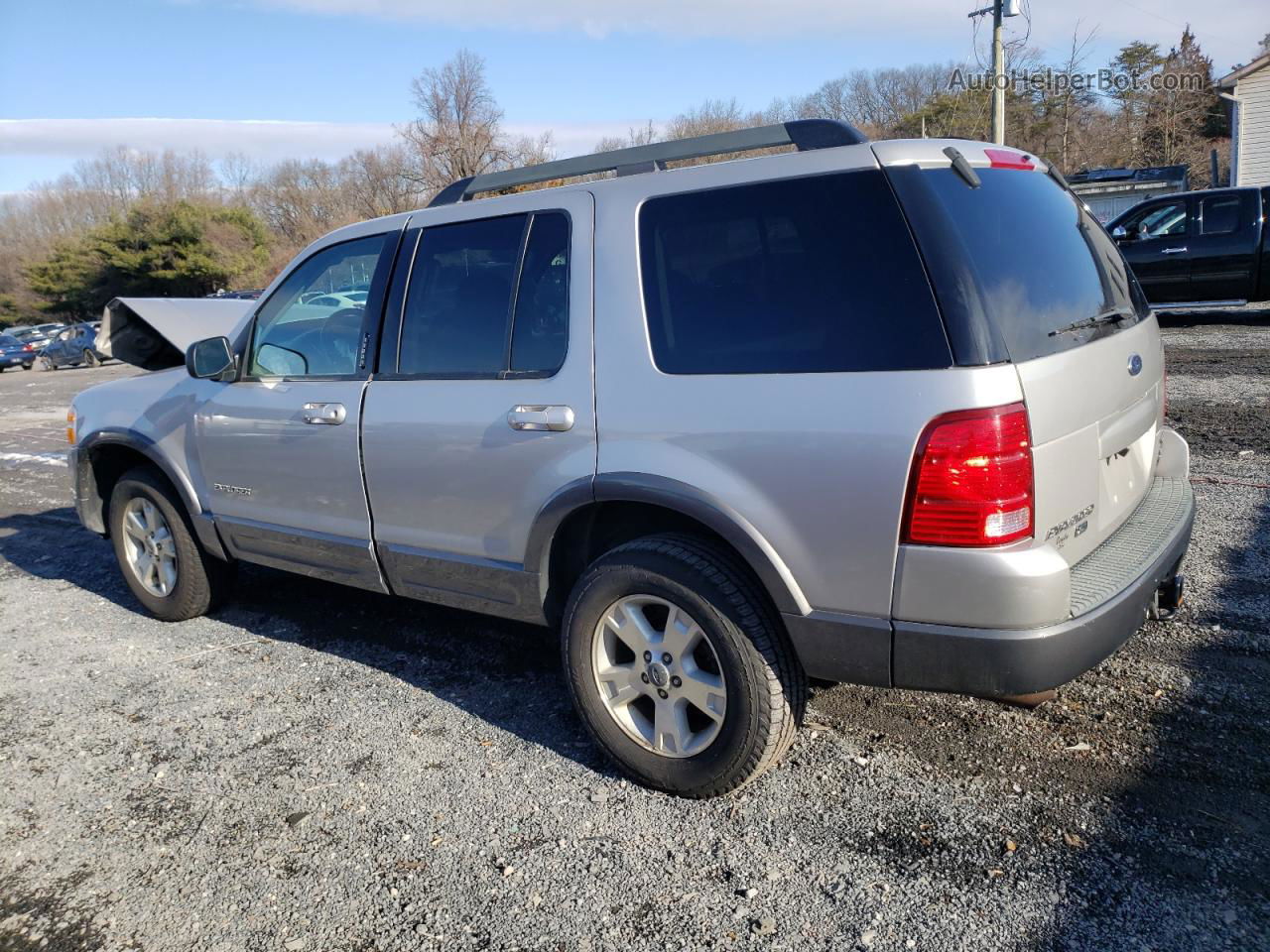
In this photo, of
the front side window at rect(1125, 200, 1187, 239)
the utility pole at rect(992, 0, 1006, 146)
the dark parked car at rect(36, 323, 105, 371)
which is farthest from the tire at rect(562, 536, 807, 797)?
the dark parked car at rect(36, 323, 105, 371)

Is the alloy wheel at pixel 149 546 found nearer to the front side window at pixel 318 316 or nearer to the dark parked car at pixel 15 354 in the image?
the front side window at pixel 318 316

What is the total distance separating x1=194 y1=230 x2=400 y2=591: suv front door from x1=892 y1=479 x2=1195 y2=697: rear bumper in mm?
2315

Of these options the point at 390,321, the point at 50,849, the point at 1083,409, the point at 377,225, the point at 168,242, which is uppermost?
the point at 168,242

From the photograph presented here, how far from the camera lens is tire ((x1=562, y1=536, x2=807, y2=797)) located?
2.86 m

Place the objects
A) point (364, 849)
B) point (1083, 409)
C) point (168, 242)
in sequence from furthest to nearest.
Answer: point (168, 242) → point (364, 849) → point (1083, 409)

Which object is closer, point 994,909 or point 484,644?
point 994,909

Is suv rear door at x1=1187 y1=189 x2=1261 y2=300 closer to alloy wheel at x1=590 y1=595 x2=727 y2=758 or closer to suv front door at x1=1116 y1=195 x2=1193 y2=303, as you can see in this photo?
suv front door at x1=1116 y1=195 x2=1193 y2=303

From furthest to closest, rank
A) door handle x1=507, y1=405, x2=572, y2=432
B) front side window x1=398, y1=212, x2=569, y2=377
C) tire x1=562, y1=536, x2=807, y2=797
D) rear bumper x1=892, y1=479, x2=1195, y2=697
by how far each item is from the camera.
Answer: front side window x1=398, y1=212, x2=569, y2=377, door handle x1=507, y1=405, x2=572, y2=432, tire x1=562, y1=536, x2=807, y2=797, rear bumper x1=892, y1=479, x2=1195, y2=697

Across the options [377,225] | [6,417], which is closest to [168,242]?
[6,417]

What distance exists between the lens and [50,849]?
309 centimetres

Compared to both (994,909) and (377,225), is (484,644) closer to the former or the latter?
(377,225)

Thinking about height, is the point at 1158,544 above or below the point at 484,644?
above

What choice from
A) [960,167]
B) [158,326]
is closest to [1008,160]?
[960,167]

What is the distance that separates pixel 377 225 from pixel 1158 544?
3.21m
